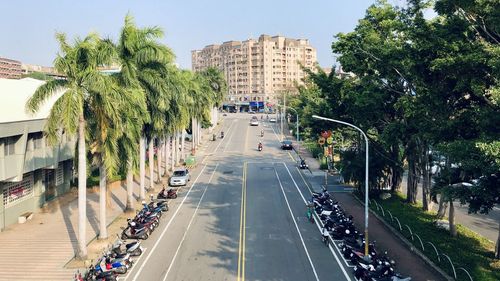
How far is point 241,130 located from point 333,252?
74010 millimetres

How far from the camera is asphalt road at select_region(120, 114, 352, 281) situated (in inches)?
859

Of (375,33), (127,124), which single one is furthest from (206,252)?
(375,33)

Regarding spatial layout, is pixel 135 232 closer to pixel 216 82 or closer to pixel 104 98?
pixel 104 98

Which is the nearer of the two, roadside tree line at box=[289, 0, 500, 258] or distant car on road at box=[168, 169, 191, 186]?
roadside tree line at box=[289, 0, 500, 258]

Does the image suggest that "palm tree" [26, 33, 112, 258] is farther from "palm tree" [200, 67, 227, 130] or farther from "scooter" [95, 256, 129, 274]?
"palm tree" [200, 67, 227, 130]

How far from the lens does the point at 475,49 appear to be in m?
19.4

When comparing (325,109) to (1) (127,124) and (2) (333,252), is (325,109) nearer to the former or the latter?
(2) (333,252)

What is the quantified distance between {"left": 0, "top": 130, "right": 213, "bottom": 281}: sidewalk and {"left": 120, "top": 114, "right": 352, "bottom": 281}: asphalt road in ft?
12.9

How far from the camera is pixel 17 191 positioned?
3123cm

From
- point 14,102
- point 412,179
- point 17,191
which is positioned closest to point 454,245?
point 412,179

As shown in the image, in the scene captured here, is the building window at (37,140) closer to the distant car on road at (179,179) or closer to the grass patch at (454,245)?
the distant car on road at (179,179)

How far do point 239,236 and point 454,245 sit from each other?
12264mm

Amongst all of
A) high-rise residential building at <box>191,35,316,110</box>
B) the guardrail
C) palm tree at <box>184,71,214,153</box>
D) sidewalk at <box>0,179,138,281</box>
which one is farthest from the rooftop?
high-rise residential building at <box>191,35,316,110</box>

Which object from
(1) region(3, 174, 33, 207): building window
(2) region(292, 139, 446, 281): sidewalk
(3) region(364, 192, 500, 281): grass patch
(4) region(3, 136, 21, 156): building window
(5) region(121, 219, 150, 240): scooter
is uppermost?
(4) region(3, 136, 21, 156): building window
